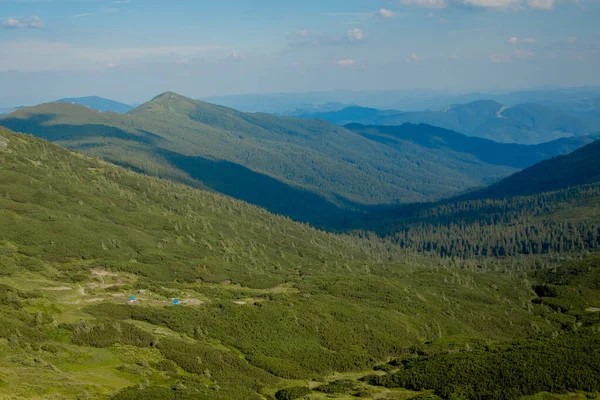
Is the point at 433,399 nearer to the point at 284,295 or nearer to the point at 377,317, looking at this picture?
the point at 377,317

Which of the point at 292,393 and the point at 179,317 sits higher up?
the point at 179,317

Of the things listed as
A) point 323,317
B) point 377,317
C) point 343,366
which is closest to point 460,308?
point 377,317

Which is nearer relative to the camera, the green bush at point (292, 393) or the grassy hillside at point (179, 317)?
the grassy hillside at point (179, 317)

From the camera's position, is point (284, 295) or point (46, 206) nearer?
point (284, 295)

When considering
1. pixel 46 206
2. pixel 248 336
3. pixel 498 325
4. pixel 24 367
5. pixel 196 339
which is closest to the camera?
pixel 24 367

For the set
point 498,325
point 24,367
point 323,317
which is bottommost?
point 498,325

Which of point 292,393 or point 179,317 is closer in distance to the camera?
point 292,393

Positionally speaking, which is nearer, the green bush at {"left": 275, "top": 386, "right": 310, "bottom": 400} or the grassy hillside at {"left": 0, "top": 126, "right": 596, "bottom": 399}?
the grassy hillside at {"left": 0, "top": 126, "right": 596, "bottom": 399}

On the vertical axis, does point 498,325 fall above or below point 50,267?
below
